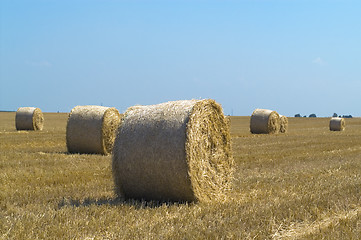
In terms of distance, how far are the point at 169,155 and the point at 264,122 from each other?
19.8m

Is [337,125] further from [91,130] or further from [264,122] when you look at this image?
[91,130]

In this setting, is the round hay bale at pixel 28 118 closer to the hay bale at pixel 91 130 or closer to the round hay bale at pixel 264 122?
the hay bale at pixel 91 130

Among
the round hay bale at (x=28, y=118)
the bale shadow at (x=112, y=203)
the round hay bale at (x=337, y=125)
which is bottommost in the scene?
the bale shadow at (x=112, y=203)

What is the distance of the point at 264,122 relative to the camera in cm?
2598

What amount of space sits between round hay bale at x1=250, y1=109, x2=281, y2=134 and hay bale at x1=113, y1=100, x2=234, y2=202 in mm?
18461

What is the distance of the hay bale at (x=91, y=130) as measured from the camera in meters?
14.1

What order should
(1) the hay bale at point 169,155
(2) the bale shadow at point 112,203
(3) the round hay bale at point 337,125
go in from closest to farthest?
(2) the bale shadow at point 112,203 < (1) the hay bale at point 169,155 < (3) the round hay bale at point 337,125

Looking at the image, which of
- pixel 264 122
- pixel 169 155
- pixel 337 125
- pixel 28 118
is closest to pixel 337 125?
pixel 337 125

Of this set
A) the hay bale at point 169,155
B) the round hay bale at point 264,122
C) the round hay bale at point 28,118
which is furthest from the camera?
the round hay bale at point 28,118

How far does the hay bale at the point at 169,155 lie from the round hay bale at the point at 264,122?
1846 centimetres

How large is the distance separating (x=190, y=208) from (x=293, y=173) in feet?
14.1

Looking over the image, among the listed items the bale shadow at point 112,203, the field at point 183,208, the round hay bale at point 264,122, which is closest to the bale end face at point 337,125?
the round hay bale at point 264,122

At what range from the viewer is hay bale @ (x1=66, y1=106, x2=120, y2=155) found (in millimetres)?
14141

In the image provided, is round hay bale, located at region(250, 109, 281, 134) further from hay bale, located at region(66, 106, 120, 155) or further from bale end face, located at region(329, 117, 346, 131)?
hay bale, located at region(66, 106, 120, 155)
